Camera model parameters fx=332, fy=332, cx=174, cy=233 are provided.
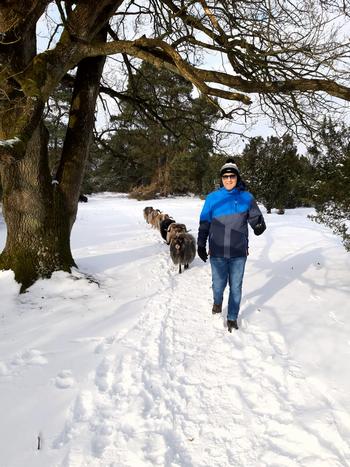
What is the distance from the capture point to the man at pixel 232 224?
4125mm

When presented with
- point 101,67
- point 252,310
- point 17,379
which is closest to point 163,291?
point 252,310

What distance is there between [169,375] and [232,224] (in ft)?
6.31

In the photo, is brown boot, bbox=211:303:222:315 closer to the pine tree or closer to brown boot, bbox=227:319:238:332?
brown boot, bbox=227:319:238:332

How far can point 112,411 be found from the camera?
8.84ft

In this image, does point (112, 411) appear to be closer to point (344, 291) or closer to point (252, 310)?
point (252, 310)

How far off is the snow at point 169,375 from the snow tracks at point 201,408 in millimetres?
11

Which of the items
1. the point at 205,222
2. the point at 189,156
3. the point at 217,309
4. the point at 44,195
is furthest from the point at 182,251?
the point at 189,156

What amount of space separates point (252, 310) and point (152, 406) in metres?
2.56

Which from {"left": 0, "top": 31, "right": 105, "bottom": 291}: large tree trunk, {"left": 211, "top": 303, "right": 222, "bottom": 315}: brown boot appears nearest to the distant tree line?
{"left": 0, "top": 31, "right": 105, "bottom": 291}: large tree trunk

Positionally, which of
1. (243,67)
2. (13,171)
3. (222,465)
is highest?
(243,67)

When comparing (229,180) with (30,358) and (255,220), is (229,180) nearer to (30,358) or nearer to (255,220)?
(255,220)

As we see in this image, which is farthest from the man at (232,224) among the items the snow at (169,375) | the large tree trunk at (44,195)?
the large tree trunk at (44,195)

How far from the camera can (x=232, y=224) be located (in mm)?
4164

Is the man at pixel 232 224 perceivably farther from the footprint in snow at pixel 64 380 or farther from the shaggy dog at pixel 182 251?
the shaggy dog at pixel 182 251
